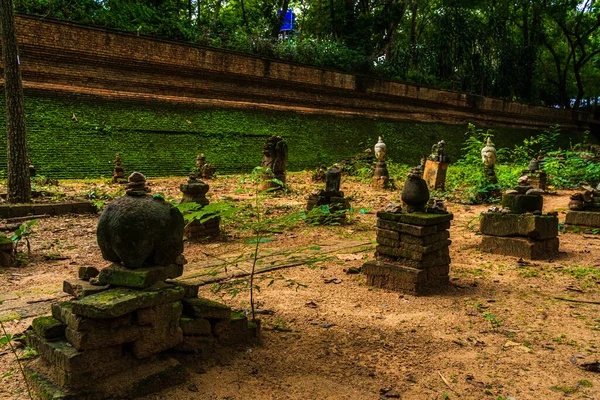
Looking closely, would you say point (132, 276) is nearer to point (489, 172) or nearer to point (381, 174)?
point (489, 172)

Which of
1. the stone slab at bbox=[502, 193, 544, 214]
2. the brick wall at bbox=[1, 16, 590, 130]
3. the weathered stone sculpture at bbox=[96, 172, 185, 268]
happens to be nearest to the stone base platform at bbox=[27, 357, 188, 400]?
the weathered stone sculpture at bbox=[96, 172, 185, 268]

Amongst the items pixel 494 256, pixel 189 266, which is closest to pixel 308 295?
pixel 189 266

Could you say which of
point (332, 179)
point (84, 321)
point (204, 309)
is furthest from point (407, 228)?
point (332, 179)

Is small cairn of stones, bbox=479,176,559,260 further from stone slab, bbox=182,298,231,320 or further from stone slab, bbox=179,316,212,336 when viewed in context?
stone slab, bbox=179,316,212,336

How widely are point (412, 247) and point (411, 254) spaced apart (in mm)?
73

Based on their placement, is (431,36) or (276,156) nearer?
(276,156)

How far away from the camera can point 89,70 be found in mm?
13828

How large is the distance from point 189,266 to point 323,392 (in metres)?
3.05

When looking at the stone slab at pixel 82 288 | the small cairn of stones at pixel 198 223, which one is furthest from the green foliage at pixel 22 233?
the stone slab at pixel 82 288

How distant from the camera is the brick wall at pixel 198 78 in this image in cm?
1318

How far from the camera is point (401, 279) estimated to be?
4797mm

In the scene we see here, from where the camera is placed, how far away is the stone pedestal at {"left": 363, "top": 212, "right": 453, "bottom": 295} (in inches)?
187

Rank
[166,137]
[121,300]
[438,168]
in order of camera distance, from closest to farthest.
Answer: [121,300], [438,168], [166,137]

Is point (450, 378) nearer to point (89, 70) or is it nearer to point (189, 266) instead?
point (189, 266)
